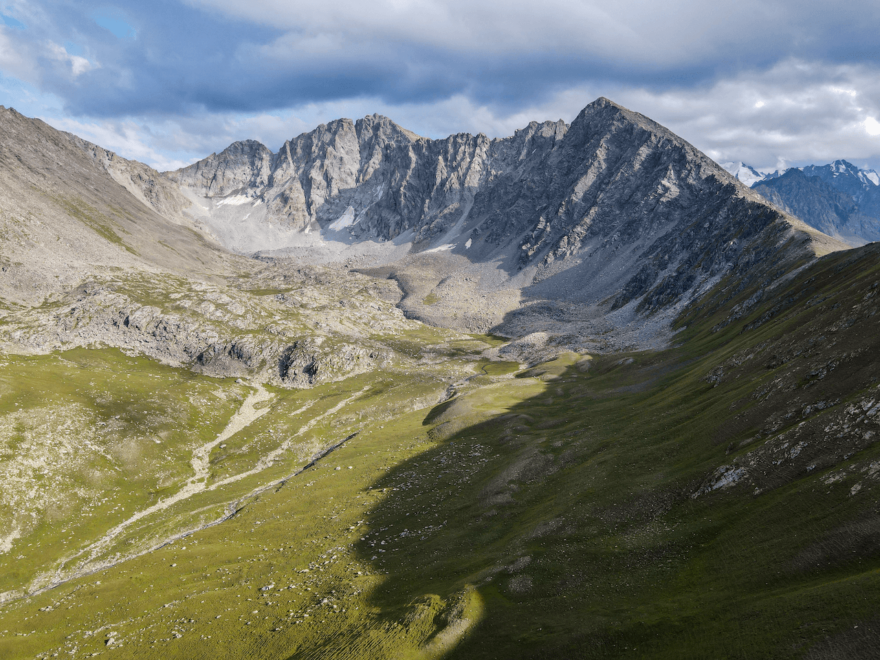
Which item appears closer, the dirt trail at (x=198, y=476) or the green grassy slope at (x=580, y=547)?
the green grassy slope at (x=580, y=547)

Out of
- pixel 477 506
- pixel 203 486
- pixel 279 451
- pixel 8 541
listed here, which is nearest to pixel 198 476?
pixel 203 486

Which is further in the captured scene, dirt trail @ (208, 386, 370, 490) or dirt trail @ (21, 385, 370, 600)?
dirt trail @ (208, 386, 370, 490)

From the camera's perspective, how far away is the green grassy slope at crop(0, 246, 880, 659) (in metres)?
29.2

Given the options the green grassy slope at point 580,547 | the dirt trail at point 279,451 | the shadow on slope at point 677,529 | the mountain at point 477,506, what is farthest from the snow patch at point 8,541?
the shadow on slope at point 677,529

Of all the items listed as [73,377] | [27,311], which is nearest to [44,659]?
[73,377]

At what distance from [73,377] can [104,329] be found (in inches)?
2135

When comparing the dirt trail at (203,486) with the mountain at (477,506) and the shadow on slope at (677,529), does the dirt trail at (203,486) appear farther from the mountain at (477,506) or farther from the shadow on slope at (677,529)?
the shadow on slope at (677,529)

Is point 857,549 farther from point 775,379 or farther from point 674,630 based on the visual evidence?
point 775,379

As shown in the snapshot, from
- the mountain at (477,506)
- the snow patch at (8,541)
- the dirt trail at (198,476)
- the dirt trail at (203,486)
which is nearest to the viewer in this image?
the mountain at (477,506)

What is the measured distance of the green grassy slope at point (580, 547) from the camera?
2920 centimetres

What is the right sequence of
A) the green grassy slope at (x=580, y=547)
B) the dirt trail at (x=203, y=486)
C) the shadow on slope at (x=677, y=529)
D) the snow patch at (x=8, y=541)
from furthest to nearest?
the snow patch at (x=8, y=541)
the dirt trail at (x=203, y=486)
the green grassy slope at (x=580, y=547)
the shadow on slope at (x=677, y=529)

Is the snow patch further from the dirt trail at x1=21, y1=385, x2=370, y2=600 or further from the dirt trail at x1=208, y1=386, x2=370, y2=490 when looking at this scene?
the dirt trail at x1=208, y1=386, x2=370, y2=490

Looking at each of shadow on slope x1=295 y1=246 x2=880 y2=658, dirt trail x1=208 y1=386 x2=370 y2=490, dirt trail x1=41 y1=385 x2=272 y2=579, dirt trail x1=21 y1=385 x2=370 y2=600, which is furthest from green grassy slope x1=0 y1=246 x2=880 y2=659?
dirt trail x1=208 y1=386 x2=370 y2=490

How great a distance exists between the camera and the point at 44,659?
45.9 meters
